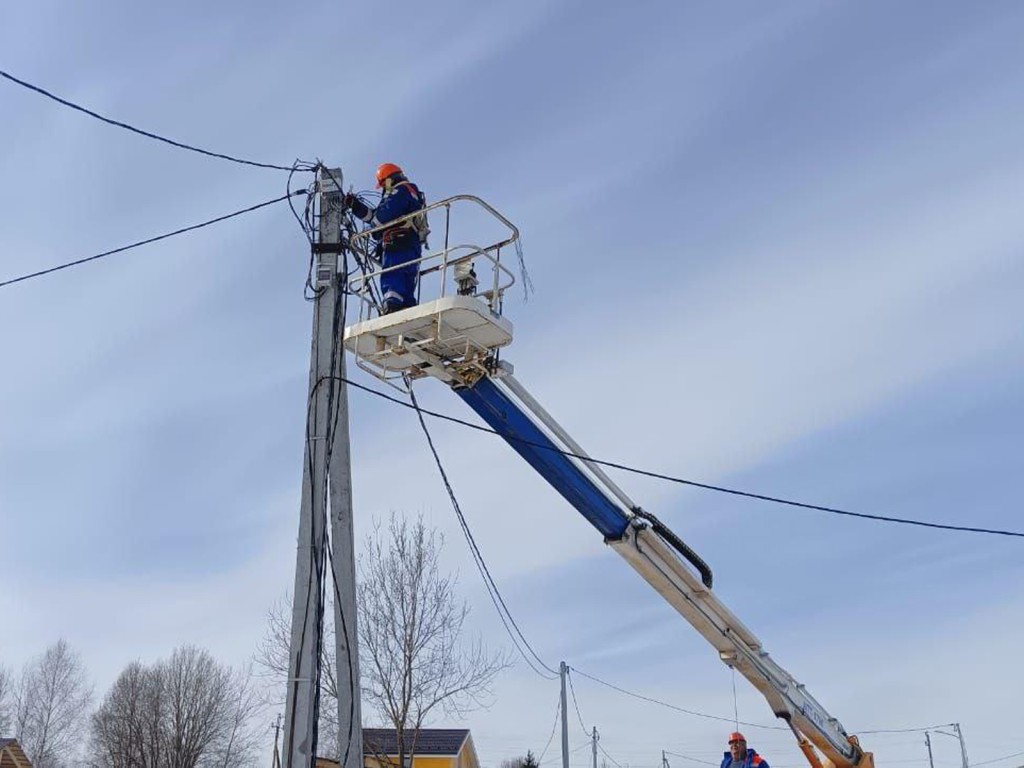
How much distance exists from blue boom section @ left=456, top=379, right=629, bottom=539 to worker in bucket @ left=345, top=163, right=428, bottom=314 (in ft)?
3.48

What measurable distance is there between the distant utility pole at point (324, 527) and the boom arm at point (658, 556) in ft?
5.16

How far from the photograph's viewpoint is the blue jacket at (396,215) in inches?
351

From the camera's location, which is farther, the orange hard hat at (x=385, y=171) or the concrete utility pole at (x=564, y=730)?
the concrete utility pole at (x=564, y=730)

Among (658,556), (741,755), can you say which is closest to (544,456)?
(658,556)

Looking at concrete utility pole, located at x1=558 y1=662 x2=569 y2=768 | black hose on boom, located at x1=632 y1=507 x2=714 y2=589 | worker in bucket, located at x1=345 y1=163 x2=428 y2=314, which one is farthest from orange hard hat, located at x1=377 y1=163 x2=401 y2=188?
concrete utility pole, located at x1=558 y1=662 x2=569 y2=768

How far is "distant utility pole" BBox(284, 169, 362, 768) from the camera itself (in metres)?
7.11

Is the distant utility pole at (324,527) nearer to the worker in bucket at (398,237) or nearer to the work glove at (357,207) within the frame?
the work glove at (357,207)

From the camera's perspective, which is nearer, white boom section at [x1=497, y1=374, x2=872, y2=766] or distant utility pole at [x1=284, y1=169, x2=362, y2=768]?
distant utility pole at [x1=284, y1=169, x2=362, y2=768]

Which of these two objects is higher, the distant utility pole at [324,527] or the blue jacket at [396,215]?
the blue jacket at [396,215]

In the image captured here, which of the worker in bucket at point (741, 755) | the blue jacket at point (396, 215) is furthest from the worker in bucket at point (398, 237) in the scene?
the worker in bucket at point (741, 755)

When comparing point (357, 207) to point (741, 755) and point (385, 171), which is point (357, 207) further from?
point (741, 755)

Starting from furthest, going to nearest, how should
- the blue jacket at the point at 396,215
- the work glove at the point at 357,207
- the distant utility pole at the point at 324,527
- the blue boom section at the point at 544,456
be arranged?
1. the blue boom section at the point at 544,456
2. the blue jacket at the point at 396,215
3. the work glove at the point at 357,207
4. the distant utility pole at the point at 324,527

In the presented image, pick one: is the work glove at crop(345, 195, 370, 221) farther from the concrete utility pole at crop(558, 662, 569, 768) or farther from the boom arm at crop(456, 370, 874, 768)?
the concrete utility pole at crop(558, 662, 569, 768)

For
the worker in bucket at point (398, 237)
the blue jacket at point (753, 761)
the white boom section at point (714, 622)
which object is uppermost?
the worker in bucket at point (398, 237)
